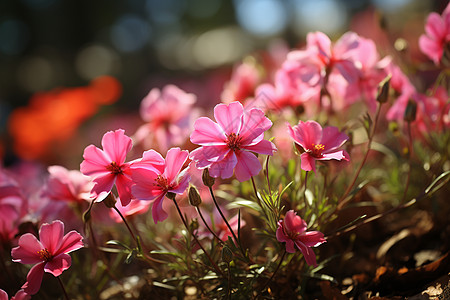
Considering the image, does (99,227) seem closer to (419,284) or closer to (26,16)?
(419,284)

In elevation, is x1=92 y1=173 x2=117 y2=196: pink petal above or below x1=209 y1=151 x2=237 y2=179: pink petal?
below

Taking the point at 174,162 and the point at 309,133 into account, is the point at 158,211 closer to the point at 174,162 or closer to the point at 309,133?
the point at 174,162

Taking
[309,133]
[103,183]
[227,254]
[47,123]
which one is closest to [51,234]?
[103,183]

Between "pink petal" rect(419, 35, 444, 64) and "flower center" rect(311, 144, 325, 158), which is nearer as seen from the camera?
"flower center" rect(311, 144, 325, 158)

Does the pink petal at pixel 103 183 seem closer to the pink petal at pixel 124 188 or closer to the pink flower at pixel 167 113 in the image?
the pink petal at pixel 124 188

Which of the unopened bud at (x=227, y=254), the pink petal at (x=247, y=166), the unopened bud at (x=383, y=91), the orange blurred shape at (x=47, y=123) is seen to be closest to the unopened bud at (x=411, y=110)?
the unopened bud at (x=383, y=91)

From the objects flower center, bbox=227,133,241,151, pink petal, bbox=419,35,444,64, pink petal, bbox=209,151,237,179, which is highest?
pink petal, bbox=419,35,444,64

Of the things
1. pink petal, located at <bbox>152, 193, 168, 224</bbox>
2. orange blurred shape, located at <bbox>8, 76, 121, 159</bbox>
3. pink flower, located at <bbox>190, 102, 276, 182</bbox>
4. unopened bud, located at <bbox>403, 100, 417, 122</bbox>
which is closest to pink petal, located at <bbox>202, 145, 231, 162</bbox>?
pink flower, located at <bbox>190, 102, 276, 182</bbox>

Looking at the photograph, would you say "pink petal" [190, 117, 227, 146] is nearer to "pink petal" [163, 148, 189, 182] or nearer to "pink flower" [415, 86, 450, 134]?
"pink petal" [163, 148, 189, 182]

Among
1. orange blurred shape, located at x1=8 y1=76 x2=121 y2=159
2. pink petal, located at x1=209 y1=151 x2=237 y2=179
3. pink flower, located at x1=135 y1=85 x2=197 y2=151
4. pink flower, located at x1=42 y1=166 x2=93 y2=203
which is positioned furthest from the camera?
orange blurred shape, located at x1=8 y1=76 x2=121 y2=159

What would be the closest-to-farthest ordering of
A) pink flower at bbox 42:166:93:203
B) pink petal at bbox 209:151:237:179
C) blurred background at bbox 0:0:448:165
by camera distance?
pink petal at bbox 209:151:237:179 → pink flower at bbox 42:166:93:203 → blurred background at bbox 0:0:448:165
